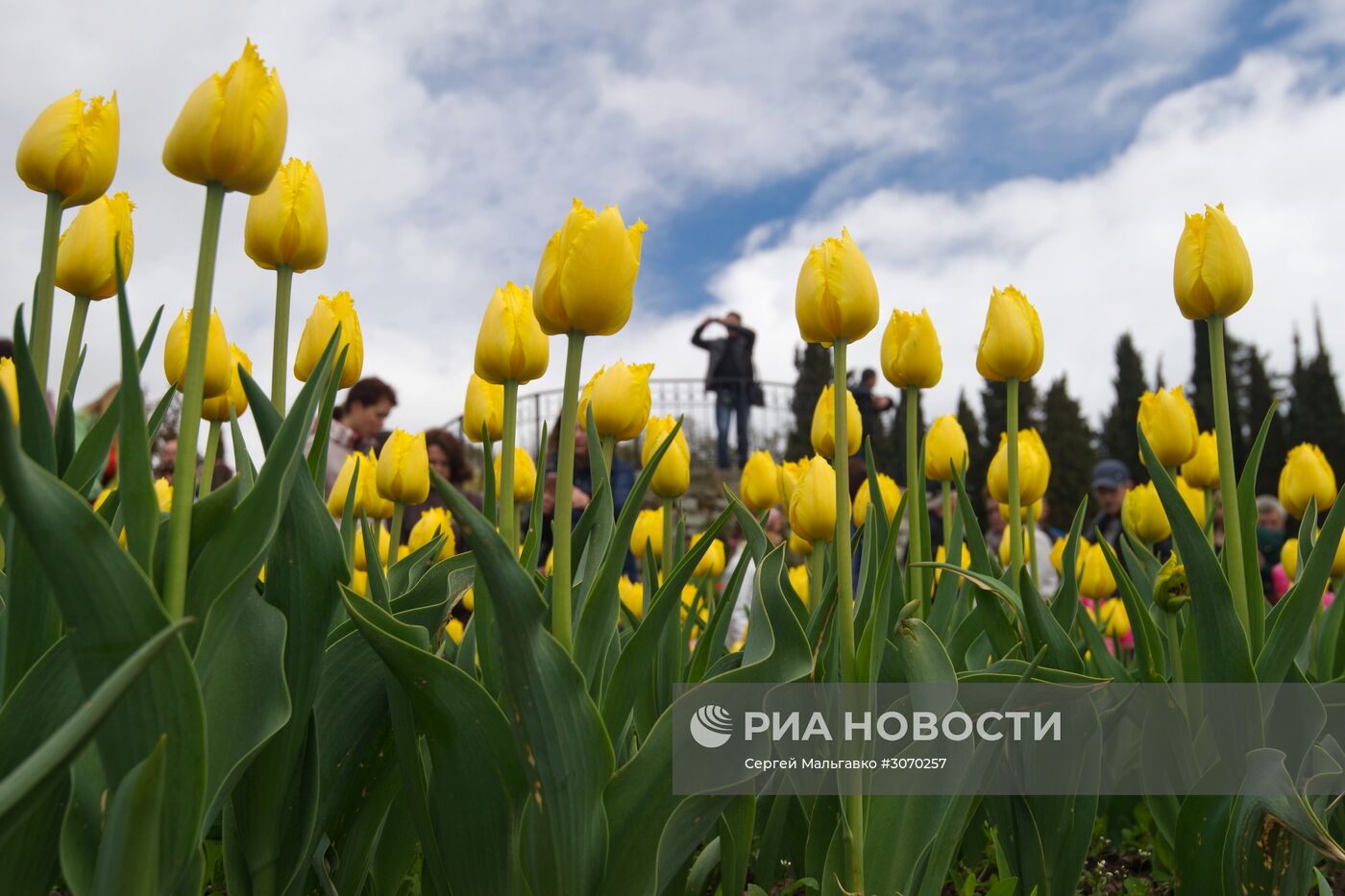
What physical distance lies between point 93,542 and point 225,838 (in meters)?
0.50

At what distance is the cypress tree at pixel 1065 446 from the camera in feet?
83.4

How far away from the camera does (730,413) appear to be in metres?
15.0

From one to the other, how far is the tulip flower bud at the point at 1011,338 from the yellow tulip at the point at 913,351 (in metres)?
0.10

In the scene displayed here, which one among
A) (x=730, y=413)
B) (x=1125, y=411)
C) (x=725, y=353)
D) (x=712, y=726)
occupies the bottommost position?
(x=712, y=726)

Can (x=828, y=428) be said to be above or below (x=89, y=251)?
below

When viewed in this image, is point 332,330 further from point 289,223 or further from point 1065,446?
point 1065,446

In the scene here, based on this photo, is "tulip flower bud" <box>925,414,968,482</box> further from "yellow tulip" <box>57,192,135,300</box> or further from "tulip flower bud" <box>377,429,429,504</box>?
"yellow tulip" <box>57,192,135,300</box>

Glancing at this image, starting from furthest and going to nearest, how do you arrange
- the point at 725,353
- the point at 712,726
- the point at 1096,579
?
the point at 725,353 → the point at 1096,579 → the point at 712,726

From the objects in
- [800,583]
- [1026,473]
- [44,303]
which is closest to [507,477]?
[44,303]

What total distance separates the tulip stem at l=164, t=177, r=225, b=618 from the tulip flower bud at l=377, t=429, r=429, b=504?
86 centimetres

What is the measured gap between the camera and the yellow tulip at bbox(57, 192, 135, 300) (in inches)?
54.3

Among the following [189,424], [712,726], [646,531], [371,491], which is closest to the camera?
[189,424]

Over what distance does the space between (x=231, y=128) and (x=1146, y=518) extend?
2.08 meters

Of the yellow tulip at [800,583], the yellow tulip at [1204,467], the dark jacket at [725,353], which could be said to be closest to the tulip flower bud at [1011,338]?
the yellow tulip at [1204,467]
